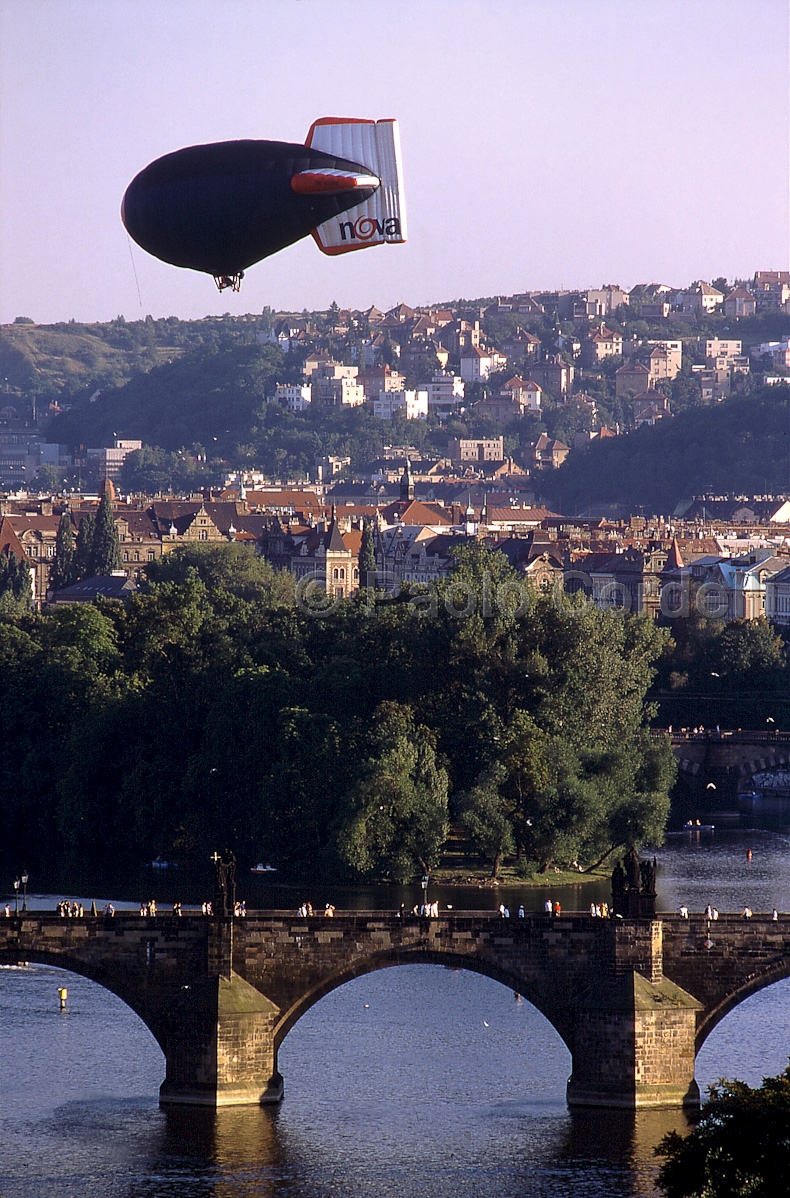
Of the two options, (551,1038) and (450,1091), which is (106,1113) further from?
(551,1038)

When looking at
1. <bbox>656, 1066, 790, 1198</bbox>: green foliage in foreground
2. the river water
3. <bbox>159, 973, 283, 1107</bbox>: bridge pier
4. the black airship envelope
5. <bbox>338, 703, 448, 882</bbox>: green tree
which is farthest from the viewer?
<bbox>338, 703, 448, 882</bbox>: green tree

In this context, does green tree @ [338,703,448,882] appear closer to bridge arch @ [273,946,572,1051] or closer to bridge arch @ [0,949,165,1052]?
bridge arch @ [273,946,572,1051]

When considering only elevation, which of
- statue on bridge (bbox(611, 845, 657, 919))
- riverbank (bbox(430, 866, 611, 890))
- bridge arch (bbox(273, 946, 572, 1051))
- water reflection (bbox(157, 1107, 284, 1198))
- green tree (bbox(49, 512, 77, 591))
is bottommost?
water reflection (bbox(157, 1107, 284, 1198))

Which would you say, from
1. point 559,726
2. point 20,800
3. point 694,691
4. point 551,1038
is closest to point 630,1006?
point 551,1038

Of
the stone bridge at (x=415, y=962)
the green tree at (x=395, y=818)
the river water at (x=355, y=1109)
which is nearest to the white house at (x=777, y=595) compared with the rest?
the green tree at (x=395, y=818)

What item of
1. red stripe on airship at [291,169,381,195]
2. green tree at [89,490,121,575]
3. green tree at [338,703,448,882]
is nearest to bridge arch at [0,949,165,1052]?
red stripe on airship at [291,169,381,195]

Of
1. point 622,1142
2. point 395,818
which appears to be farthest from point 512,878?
point 622,1142

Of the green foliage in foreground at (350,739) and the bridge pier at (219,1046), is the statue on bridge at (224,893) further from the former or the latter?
the green foliage in foreground at (350,739)
